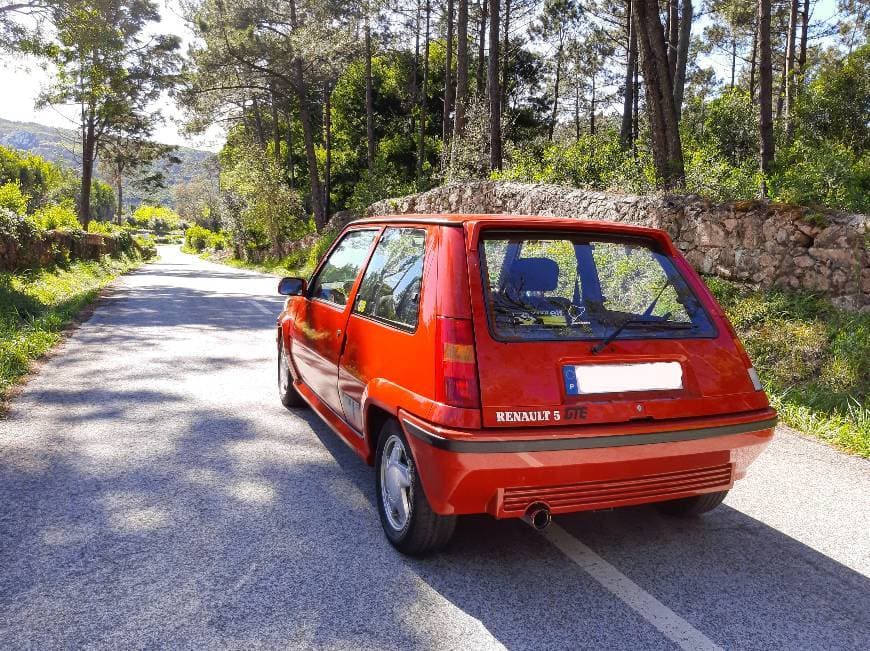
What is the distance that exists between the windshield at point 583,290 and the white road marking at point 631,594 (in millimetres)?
1038

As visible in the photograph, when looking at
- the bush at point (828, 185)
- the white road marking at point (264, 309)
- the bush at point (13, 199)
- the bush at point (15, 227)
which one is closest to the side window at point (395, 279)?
the bush at point (828, 185)

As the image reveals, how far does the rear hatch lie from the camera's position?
2.69 m

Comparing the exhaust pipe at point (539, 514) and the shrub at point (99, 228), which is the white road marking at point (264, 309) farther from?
the shrub at point (99, 228)

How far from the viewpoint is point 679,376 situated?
2.92 meters

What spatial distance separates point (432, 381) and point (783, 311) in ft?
19.4

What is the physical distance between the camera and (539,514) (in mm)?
2654

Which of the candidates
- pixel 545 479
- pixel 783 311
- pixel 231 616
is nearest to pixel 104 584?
pixel 231 616

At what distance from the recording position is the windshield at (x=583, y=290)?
2.90 metres

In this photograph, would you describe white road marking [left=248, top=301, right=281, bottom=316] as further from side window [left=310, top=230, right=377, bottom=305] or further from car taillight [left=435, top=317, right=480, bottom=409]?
A: car taillight [left=435, top=317, right=480, bottom=409]

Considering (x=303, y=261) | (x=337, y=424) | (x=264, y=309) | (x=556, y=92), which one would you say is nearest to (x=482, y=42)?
(x=556, y=92)

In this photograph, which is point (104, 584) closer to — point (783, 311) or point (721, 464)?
point (721, 464)

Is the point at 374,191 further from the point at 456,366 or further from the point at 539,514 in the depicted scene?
the point at 539,514

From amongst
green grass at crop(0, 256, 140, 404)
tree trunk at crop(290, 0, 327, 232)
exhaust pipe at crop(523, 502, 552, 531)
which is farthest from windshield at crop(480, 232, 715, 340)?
tree trunk at crop(290, 0, 327, 232)

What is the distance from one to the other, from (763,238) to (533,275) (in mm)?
5811
